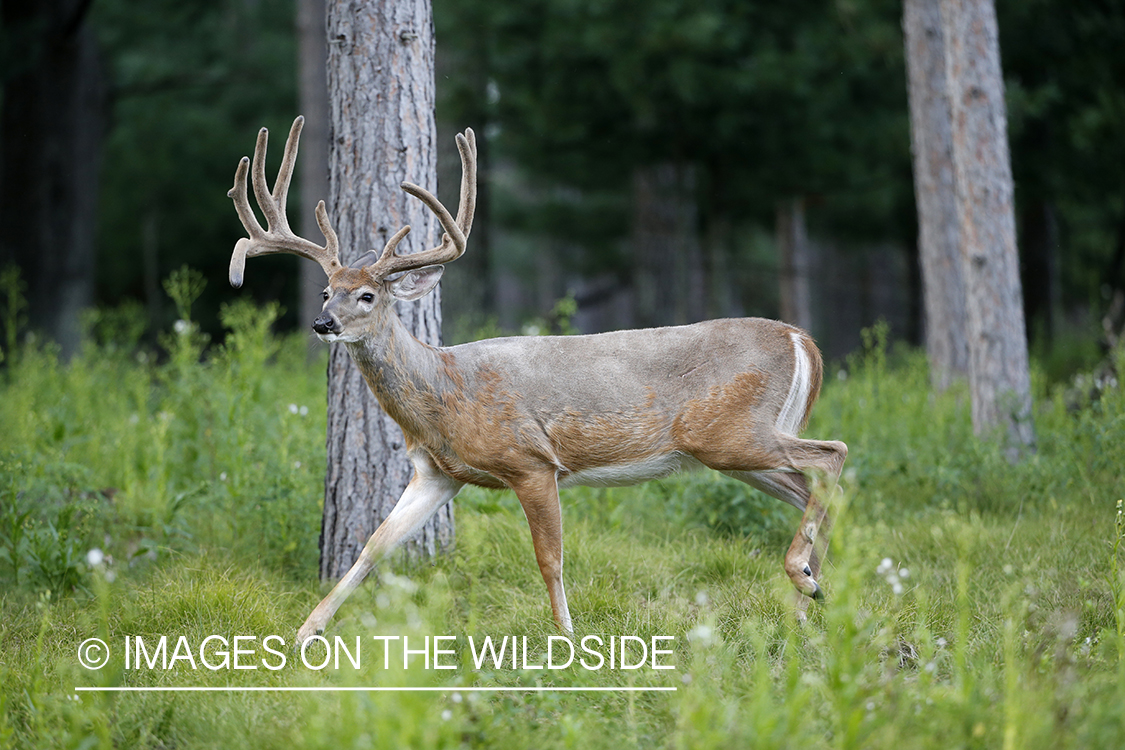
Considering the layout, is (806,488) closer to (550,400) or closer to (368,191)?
(550,400)

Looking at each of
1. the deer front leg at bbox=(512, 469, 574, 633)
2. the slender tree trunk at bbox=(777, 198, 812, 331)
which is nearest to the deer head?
the deer front leg at bbox=(512, 469, 574, 633)

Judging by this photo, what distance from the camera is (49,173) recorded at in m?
12.1

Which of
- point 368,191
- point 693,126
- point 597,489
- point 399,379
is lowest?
point 597,489

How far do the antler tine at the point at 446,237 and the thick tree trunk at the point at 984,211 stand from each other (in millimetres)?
4446

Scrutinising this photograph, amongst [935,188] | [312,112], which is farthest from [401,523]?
[312,112]

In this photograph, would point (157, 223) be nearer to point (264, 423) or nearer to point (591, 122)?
point (591, 122)

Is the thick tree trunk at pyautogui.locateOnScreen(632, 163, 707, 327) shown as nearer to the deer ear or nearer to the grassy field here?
the grassy field

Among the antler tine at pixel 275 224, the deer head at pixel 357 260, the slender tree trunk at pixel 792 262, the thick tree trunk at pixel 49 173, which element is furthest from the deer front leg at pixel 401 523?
the slender tree trunk at pixel 792 262

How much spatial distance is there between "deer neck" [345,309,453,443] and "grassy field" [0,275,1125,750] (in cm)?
75

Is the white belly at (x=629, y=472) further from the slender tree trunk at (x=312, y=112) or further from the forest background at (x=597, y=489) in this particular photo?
the slender tree trunk at (x=312, y=112)

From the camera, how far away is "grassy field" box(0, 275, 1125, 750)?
2584mm

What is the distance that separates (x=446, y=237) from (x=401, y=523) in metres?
1.25

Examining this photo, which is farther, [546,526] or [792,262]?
[792,262]

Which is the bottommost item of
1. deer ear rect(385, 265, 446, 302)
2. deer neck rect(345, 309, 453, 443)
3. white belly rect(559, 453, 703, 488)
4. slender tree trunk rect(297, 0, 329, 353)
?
white belly rect(559, 453, 703, 488)
